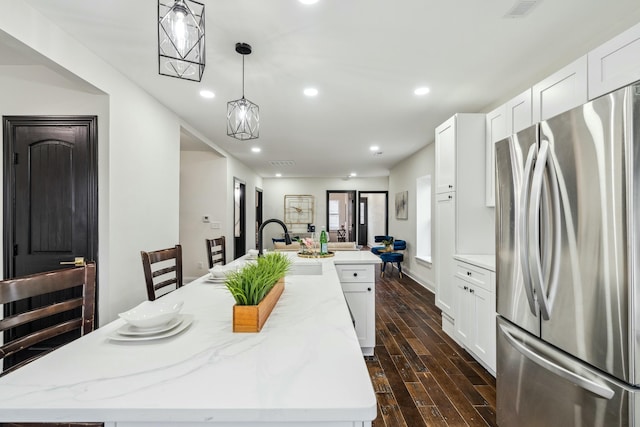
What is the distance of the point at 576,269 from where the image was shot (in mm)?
1241

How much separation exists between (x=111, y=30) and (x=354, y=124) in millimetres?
2784

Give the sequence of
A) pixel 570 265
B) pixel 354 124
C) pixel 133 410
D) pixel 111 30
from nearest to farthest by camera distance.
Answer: pixel 133 410 → pixel 570 265 → pixel 111 30 → pixel 354 124

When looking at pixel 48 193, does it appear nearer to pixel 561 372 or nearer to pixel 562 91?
pixel 561 372

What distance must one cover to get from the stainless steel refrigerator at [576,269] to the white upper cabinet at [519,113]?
851 mm

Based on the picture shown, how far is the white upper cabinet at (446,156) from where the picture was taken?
3.02m

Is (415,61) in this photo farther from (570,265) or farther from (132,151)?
(132,151)

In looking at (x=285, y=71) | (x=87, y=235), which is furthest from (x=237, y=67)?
(x=87, y=235)

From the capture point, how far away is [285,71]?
259cm

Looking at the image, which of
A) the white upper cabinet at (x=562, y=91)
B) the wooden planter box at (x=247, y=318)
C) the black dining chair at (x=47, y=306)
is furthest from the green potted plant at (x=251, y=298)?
the white upper cabinet at (x=562, y=91)

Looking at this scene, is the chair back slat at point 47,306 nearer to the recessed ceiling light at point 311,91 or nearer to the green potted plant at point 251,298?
the green potted plant at point 251,298

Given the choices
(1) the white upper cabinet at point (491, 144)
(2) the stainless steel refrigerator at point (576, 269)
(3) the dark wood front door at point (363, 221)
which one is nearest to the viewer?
(2) the stainless steel refrigerator at point (576, 269)

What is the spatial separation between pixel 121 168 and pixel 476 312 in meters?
3.36

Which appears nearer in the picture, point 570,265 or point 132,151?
point 570,265

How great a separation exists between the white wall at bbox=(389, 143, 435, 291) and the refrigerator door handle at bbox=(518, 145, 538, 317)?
12.2ft
